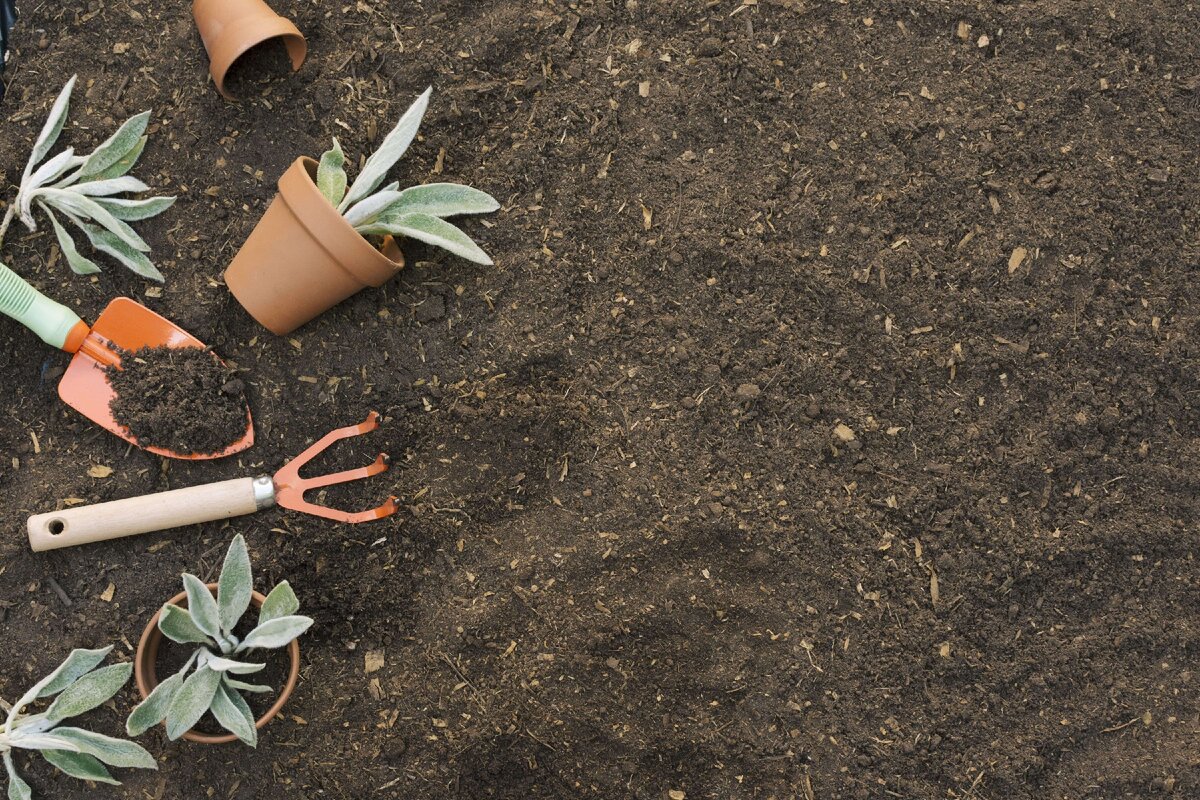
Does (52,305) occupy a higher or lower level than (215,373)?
higher

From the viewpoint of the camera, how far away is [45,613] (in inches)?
68.2

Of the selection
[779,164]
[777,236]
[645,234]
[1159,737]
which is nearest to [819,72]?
[779,164]

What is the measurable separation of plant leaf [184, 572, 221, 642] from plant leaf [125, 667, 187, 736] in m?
0.08

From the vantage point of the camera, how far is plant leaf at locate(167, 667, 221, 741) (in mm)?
1571

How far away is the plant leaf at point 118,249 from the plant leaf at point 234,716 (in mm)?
764

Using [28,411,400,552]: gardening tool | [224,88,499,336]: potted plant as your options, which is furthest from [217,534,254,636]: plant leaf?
[224,88,499,336]: potted plant

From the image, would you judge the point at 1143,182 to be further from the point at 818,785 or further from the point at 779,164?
the point at 818,785

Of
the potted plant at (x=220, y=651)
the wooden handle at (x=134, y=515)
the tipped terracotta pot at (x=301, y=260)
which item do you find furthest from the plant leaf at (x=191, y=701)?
the tipped terracotta pot at (x=301, y=260)

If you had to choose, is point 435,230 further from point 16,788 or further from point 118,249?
point 16,788

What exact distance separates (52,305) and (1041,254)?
1.81m

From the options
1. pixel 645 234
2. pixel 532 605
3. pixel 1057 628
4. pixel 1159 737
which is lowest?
pixel 1159 737

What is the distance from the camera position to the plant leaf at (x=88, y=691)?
1615 millimetres

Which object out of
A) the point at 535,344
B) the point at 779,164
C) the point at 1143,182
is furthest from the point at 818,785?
the point at 1143,182

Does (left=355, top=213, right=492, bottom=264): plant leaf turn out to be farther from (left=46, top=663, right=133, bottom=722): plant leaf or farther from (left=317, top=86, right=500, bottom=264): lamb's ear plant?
(left=46, top=663, right=133, bottom=722): plant leaf
